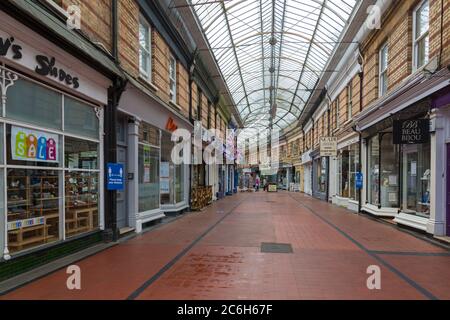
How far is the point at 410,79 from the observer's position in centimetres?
949

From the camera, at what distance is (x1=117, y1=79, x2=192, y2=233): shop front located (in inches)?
365

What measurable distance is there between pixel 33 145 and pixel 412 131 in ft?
27.1

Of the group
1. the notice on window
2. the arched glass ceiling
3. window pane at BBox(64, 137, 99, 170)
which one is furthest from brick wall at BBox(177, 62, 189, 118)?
window pane at BBox(64, 137, 99, 170)

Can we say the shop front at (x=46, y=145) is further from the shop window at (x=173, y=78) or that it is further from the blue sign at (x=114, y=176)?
the shop window at (x=173, y=78)

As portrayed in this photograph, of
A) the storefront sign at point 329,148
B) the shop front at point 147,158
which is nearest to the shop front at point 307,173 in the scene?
the storefront sign at point 329,148

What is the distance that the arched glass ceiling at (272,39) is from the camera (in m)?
14.5

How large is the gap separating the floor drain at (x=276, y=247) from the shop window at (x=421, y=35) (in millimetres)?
5871

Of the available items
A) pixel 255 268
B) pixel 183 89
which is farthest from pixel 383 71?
pixel 255 268

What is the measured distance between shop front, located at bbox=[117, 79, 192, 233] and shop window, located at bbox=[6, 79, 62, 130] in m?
2.22

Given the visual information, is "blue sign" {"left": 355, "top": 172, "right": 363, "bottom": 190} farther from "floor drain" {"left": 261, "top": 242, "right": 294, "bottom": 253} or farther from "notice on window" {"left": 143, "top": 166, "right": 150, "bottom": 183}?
"notice on window" {"left": 143, "top": 166, "right": 150, "bottom": 183}

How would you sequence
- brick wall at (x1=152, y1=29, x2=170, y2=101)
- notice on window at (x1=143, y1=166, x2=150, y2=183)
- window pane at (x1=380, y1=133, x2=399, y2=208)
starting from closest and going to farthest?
1. notice on window at (x1=143, y1=166, x2=150, y2=183)
2. brick wall at (x1=152, y1=29, x2=170, y2=101)
3. window pane at (x1=380, y1=133, x2=399, y2=208)
